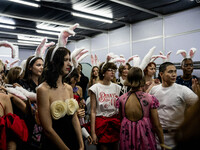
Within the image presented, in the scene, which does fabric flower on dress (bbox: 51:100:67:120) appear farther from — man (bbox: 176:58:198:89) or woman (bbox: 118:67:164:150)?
man (bbox: 176:58:198:89)

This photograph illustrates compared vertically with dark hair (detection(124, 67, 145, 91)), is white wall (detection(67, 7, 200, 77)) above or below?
above

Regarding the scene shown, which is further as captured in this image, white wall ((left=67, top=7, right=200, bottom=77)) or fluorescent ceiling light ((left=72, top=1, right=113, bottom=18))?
white wall ((left=67, top=7, right=200, bottom=77))

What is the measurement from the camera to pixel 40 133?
1.82 metres

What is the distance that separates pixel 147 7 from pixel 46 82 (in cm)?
571

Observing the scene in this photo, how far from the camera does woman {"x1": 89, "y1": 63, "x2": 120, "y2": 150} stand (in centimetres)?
232

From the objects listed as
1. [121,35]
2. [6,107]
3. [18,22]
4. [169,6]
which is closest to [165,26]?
[169,6]

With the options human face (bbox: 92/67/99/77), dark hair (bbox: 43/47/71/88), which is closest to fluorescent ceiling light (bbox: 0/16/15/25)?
human face (bbox: 92/67/99/77)

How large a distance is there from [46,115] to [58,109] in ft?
0.36

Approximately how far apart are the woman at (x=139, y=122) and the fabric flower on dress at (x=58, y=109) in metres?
0.74

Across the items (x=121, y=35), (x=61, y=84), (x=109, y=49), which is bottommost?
(x=61, y=84)

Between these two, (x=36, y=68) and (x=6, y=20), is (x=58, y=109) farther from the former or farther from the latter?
(x=6, y=20)

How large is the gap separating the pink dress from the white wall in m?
4.63

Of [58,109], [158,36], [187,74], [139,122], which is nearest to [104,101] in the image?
[139,122]

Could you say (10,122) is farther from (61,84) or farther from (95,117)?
(95,117)
